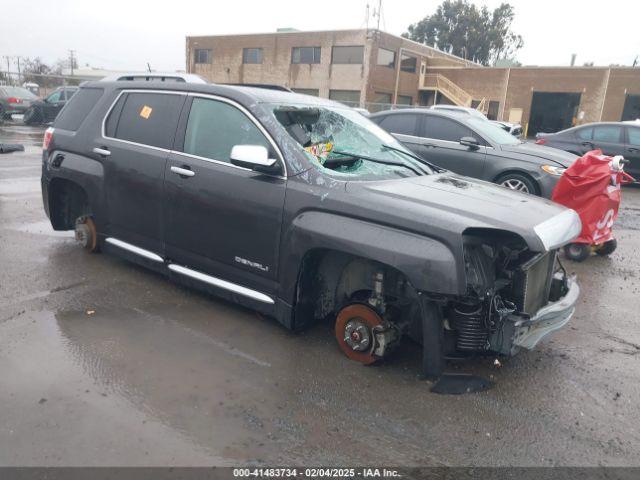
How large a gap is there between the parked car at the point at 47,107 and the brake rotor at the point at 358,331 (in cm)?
2346

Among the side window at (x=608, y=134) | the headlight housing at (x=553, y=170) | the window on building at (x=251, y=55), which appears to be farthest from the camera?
the window on building at (x=251, y=55)

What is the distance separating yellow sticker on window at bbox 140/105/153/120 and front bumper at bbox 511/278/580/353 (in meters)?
3.53

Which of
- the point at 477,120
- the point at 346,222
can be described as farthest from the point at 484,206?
the point at 477,120

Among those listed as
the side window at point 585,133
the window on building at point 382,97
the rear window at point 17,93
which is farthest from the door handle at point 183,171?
the window on building at point 382,97

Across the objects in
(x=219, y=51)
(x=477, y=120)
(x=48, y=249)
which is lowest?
(x=48, y=249)

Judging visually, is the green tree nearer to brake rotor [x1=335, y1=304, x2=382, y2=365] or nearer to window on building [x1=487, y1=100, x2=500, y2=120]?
window on building [x1=487, y1=100, x2=500, y2=120]

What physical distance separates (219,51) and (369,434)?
157 feet

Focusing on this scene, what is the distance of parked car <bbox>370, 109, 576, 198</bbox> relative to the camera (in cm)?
812

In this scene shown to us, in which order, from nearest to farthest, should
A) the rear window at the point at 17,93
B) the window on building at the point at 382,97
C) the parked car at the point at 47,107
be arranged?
the parked car at the point at 47,107, the rear window at the point at 17,93, the window on building at the point at 382,97

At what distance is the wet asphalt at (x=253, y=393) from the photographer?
271cm

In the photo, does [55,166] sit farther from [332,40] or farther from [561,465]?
[332,40]

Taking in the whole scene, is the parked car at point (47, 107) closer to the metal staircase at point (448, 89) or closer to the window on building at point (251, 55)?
the window on building at point (251, 55)

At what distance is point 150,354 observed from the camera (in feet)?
11.8

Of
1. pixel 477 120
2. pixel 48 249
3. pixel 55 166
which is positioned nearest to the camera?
pixel 55 166
